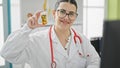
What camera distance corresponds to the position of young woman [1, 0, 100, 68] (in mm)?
1424

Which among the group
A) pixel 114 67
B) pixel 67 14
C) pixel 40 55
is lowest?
pixel 40 55

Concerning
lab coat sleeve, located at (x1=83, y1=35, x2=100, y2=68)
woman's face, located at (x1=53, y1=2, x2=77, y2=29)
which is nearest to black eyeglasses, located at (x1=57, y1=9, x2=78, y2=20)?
woman's face, located at (x1=53, y1=2, x2=77, y2=29)

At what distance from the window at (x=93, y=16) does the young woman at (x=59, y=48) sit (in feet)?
6.24

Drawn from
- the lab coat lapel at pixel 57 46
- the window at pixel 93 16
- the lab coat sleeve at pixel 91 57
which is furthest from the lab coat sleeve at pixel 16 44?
the window at pixel 93 16

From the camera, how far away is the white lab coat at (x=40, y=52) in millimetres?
1343

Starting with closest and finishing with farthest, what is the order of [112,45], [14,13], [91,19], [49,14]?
[112,45], [14,13], [49,14], [91,19]

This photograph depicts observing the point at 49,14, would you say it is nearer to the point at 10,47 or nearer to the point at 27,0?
the point at 27,0

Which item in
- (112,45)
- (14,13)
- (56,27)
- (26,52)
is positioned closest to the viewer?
(112,45)

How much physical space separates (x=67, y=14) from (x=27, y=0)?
1.00 m

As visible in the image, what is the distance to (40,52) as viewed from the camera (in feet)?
4.82

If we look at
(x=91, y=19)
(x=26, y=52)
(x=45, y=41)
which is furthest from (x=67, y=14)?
(x=91, y=19)

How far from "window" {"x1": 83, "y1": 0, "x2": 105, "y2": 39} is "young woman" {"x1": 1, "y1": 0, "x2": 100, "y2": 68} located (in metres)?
1.90

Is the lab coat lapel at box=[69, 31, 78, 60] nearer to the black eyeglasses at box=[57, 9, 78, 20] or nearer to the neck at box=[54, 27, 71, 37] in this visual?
the neck at box=[54, 27, 71, 37]

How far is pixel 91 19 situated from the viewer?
141 inches
